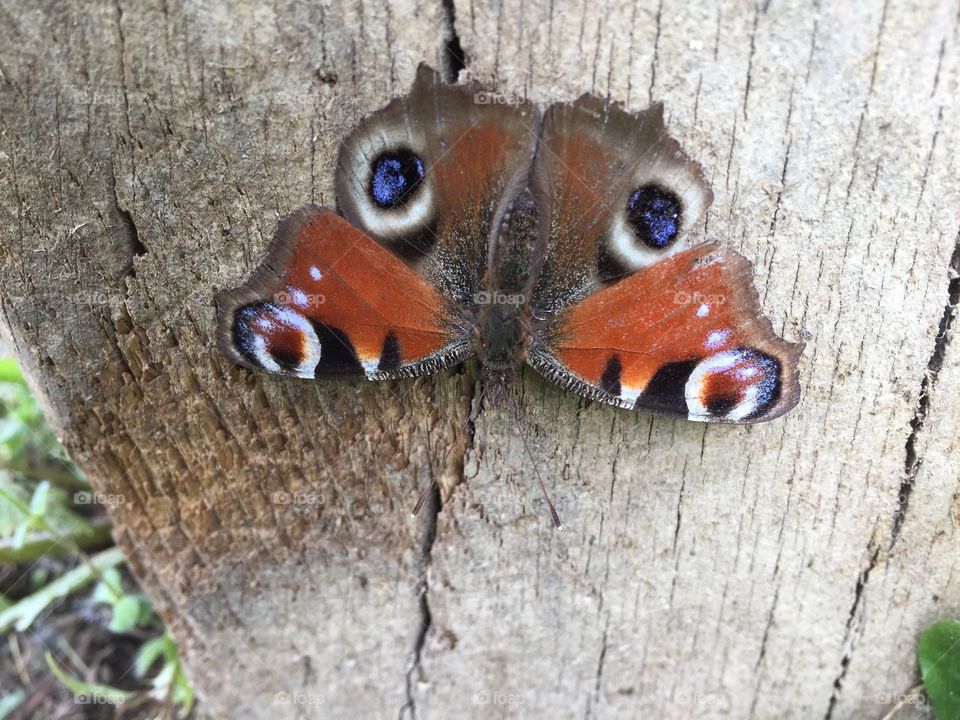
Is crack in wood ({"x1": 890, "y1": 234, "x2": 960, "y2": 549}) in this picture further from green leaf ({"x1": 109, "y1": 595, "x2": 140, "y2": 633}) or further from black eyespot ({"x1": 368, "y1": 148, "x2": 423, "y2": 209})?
green leaf ({"x1": 109, "y1": 595, "x2": 140, "y2": 633})

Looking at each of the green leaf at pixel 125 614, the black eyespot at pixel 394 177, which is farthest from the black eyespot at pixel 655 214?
the green leaf at pixel 125 614

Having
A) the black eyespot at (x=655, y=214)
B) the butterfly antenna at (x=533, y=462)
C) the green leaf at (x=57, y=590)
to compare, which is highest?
the black eyespot at (x=655, y=214)

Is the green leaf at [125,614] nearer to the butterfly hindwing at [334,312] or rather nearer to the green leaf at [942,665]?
the butterfly hindwing at [334,312]

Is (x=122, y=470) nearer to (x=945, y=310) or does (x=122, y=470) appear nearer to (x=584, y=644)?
(x=584, y=644)

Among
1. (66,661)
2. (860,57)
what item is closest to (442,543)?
(860,57)

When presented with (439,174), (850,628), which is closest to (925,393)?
(850,628)
